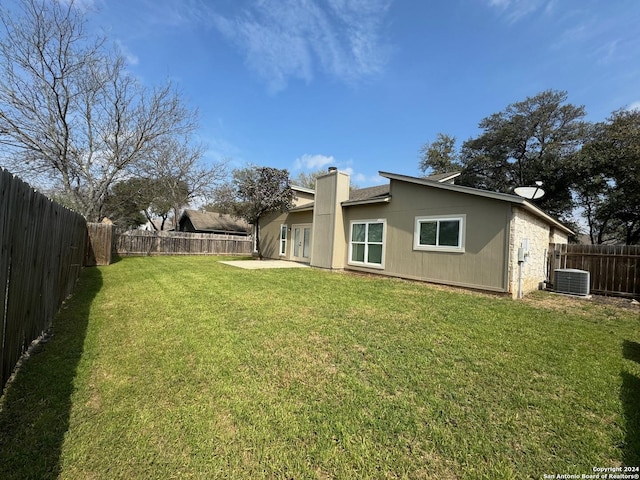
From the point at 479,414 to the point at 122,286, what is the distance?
8563 mm

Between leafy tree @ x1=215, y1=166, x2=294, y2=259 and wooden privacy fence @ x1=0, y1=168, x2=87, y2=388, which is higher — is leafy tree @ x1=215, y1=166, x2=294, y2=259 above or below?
above

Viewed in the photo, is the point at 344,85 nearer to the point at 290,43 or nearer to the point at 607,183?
the point at 290,43

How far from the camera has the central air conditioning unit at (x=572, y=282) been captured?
899cm

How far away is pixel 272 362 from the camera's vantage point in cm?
351

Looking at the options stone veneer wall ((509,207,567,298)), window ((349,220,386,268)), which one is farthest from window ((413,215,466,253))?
window ((349,220,386,268))

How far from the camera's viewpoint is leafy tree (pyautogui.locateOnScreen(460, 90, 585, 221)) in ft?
70.8

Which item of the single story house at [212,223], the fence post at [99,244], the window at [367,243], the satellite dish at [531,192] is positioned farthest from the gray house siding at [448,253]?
the single story house at [212,223]

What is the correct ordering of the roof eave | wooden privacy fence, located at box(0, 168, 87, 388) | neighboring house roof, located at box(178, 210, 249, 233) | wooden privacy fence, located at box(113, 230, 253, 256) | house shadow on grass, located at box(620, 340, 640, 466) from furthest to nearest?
neighboring house roof, located at box(178, 210, 249, 233), wooden privacy fence, located at box(113, 230, 253, 256), the roof eave, wooden privacy fence, located at box(0, 168, 87, 388), house shadow on grass, located at box(620, 340, 640, 466)

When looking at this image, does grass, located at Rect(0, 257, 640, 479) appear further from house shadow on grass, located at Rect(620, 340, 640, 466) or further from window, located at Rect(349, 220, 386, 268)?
window, located at Rect(349, 220, 386, 268)

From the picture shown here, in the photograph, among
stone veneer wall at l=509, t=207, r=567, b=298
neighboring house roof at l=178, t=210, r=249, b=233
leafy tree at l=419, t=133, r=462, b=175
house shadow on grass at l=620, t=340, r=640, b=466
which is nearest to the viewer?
house shadow on grass at l=620, t=340, r=640, b=466

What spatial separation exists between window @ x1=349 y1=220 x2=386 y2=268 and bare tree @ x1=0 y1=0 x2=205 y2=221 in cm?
1326

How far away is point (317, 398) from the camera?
9.20 feet

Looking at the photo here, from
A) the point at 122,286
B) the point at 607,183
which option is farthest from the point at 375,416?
the point at 607,183

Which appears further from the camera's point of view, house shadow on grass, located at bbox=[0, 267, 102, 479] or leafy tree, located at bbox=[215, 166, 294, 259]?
leafy tree, located at bbox=[215, 166, 294, 259]
